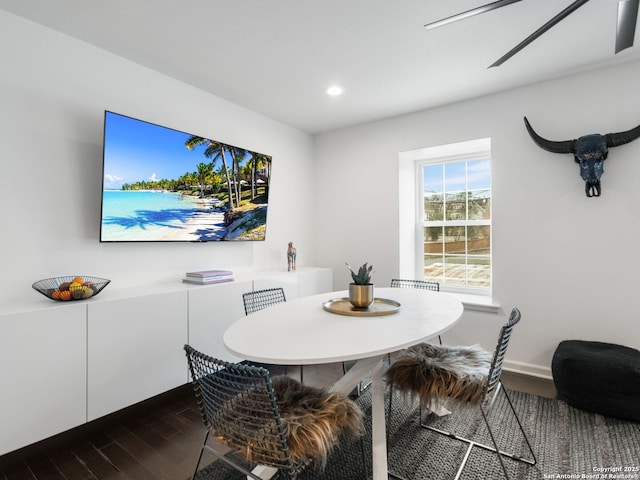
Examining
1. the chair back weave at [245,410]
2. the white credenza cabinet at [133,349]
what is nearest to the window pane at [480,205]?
the white credenza cabinet at [133,349]

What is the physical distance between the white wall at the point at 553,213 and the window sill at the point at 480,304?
0.06 meters

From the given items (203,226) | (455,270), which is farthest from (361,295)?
(455,270)

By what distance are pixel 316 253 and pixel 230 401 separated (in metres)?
3.22

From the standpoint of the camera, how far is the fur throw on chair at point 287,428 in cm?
122

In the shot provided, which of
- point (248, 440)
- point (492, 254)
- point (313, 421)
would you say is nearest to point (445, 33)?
point (492, 254)

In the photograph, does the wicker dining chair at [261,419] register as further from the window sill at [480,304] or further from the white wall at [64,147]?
the window sill at [480,304]

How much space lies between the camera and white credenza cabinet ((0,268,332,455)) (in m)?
1.77

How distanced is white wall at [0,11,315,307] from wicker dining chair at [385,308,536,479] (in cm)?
208

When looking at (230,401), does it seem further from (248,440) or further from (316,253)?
(316,253)

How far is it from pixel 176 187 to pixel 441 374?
7.77 ft

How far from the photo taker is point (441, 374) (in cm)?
176

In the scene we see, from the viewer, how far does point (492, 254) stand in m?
3.24

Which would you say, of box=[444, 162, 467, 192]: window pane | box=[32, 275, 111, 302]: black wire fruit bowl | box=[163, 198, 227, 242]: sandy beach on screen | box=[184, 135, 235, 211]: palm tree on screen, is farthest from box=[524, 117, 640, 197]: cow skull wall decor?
box=[32, 275, 111, 302]: black wire fruit bowl

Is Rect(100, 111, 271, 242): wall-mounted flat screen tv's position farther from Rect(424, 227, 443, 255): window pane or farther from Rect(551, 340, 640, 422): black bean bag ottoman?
Rect(551, 340, 640, 422): black bean bag ottoman
